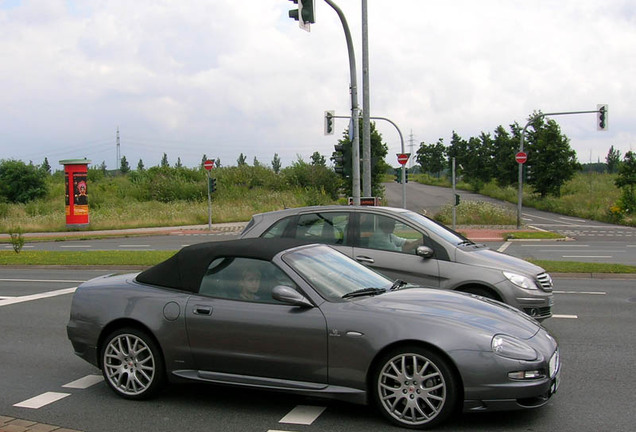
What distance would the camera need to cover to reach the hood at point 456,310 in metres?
4.88

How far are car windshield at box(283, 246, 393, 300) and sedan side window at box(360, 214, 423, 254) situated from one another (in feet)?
7.08

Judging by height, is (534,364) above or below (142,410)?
above

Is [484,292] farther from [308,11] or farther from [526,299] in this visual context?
[308,11]

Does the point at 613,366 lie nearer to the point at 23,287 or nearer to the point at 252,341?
the point at 252,341

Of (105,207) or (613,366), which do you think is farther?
(105,207)

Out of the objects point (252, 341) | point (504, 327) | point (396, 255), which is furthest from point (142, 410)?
point (396, 255)

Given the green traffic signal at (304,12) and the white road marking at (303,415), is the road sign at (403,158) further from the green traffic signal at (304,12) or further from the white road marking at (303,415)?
the white road marking at (303,415)

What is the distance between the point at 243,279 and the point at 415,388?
1683 millimetres

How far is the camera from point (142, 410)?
5441 millimetres

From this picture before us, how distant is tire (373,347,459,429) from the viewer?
4.66m

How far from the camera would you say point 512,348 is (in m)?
4.70

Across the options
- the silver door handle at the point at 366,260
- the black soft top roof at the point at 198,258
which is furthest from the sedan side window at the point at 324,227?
the black soft top roof at the point at 198,258

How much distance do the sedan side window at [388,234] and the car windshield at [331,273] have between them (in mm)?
2158

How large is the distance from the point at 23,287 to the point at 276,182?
5438 cm
